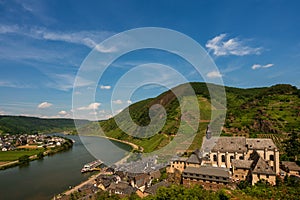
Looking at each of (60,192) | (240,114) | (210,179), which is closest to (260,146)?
(210,179)

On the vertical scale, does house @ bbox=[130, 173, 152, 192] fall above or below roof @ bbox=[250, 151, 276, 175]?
below

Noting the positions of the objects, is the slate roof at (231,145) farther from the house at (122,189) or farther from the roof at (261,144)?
the house at (122,189)

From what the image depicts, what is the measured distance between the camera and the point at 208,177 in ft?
54.7

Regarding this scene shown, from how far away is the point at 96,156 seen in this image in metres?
44.0

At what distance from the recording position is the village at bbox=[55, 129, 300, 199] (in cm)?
1611

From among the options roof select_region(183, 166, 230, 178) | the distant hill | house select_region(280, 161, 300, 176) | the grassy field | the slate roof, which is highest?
the distant hill

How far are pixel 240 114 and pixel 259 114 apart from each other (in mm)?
4720

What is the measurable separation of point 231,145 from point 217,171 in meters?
4.71

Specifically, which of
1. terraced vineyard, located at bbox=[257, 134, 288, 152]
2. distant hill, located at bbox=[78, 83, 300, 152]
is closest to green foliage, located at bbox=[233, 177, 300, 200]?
terraced vineyard, located at bbox=[257, 134, 288, 152]

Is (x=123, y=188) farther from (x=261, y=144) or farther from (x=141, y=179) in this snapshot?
(x=261, y=144)

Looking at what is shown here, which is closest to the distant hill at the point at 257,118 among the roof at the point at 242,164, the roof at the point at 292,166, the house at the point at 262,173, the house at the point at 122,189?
the roof at the point at 292,166

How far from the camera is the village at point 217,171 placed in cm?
1611

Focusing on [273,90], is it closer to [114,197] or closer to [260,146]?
[260,146]

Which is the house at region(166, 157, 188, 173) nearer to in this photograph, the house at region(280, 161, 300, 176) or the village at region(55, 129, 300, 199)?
the village at region(55, 129, 300, 199)
